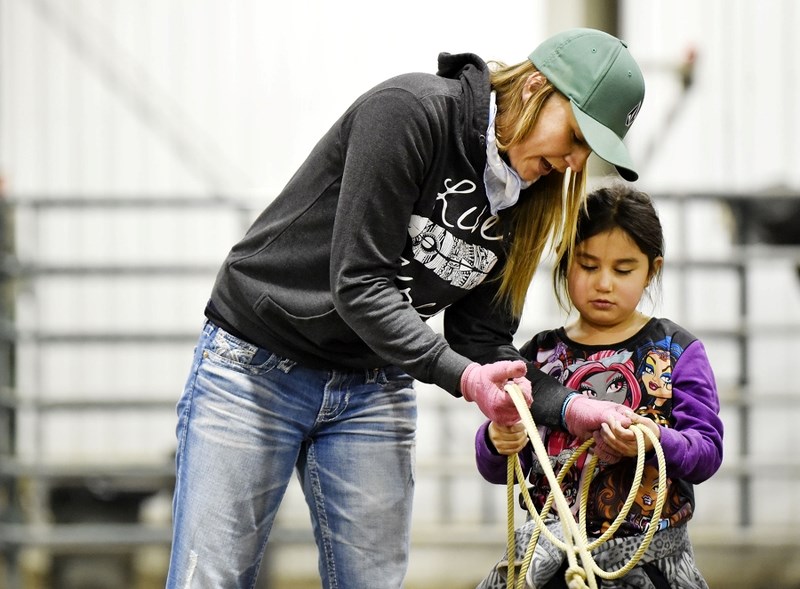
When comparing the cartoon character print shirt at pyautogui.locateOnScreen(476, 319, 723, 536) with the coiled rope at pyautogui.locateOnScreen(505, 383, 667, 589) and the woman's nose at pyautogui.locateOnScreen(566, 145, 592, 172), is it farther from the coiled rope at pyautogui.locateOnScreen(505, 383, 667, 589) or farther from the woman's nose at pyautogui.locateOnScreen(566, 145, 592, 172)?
the woman's nose at pyautogui.locateOnScreen(566, 145, 592, 172)

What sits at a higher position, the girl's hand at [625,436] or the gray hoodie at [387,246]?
the gray hoodie at [387,246]

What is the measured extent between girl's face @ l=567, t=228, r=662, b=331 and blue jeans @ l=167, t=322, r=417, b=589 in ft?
1.03

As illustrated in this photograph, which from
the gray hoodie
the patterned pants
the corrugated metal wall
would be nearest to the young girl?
the patterned pants

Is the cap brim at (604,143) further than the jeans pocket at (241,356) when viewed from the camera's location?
No

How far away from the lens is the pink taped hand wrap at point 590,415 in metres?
1.42

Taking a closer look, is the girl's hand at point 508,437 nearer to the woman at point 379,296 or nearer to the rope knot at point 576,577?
the woman at point 379,296

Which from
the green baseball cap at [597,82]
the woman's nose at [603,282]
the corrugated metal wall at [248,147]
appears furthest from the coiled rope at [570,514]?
the corrugated metal wall at [248,147]

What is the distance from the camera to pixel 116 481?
361 cm

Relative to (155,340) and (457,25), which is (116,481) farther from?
(457,25)

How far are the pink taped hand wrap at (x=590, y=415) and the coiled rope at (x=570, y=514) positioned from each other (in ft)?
0.06

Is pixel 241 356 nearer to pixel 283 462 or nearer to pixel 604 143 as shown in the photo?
pixel 283 462

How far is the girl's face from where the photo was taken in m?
1.58

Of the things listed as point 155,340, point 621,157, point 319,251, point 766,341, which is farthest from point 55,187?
point 621,157

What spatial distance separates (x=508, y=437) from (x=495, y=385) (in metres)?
0.14
